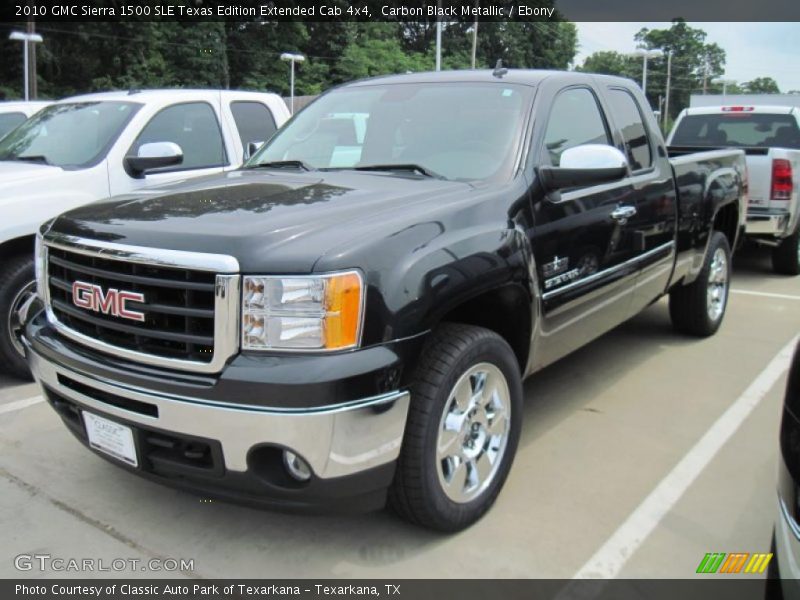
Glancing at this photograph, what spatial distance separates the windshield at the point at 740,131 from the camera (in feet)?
28.9

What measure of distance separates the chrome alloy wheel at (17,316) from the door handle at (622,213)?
3.57 metres

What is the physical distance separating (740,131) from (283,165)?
7352mm

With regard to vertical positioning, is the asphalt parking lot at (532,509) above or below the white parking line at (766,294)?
below

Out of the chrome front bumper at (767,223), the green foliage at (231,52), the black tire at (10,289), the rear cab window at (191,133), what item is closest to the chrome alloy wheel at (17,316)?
the black tire at (10,289)

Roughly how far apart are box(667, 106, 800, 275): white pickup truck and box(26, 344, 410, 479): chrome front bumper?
6.20m

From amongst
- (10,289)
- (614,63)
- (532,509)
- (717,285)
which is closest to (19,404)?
(10,289)

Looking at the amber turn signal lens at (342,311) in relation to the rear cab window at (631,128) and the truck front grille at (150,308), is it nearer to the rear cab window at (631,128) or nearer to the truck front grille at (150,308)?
the truck front grille at (150,308)

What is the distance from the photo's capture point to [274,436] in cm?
230

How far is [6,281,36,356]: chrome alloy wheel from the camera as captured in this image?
4551 millimetres

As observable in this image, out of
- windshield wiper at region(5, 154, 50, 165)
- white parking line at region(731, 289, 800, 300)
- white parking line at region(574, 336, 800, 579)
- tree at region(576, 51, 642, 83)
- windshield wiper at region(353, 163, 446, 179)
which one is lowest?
white parking line at region(574, 336, 800, 579)

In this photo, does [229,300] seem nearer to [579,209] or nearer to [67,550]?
[67,550]

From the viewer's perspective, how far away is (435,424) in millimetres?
2629

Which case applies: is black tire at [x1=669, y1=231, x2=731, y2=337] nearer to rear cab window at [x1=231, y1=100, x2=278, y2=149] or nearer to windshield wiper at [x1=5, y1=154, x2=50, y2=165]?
rear cab window at [x1=231, y1=100, x2=278, y2=149]

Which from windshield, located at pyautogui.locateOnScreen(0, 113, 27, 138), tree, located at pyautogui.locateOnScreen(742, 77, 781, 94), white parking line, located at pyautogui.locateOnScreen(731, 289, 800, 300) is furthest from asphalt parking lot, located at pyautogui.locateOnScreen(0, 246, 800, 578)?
tree, located at pyautogui.locateOnScreen(742, 77, 781, 94)
